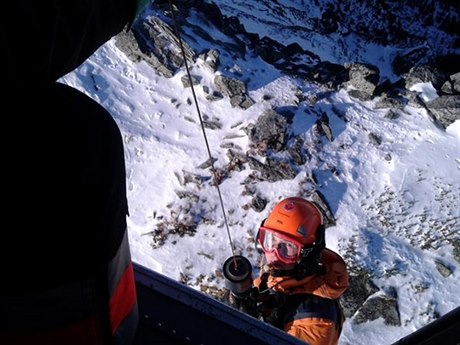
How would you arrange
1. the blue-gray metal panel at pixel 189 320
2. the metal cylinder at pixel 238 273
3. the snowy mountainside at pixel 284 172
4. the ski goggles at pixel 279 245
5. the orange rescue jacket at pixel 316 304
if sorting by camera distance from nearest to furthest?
the blue-gray metal panel at pixel 189 320 → the metal cylinder at pixel 238 273 → the orange rescue jacket at pixel 316 304 → the ski goggles at pixel 279 245 → the snowy mountainside at pixel 284 172

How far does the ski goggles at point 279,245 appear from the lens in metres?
4.95

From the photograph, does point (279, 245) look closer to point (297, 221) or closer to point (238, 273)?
point (297, 221)

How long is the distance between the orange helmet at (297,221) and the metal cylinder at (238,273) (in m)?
0.86

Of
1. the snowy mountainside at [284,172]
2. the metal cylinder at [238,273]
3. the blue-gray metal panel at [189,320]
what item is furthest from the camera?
the snowy mountainside at [284,172]

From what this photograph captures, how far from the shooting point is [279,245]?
514 centimetres

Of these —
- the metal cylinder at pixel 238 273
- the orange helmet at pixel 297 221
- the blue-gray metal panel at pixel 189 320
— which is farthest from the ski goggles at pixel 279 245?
the blue-gray metal panel at pixel 189 320

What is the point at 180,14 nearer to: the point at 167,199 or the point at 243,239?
the point at 167,199

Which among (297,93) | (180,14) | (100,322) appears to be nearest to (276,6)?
(180,14)

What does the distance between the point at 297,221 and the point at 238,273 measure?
3.60 feet

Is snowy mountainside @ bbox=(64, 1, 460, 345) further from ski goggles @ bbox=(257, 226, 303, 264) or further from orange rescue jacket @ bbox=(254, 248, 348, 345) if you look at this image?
orange rescue jacket @ bbox=(254, 248, 348, 345)

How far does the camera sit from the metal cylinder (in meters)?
4.21

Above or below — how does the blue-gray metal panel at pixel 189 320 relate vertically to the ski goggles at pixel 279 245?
above

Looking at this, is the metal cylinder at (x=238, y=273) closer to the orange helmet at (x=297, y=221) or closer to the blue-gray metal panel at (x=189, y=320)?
the orange helmet at (x=297, y=221)

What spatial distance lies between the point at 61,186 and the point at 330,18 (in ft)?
93.7
